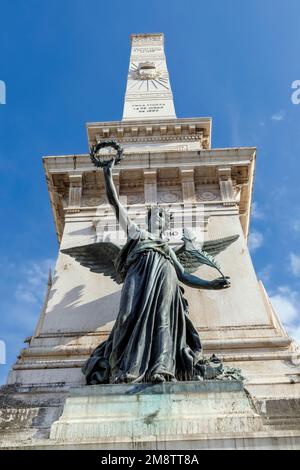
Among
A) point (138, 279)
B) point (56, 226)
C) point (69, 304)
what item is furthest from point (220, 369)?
point (56, 226)

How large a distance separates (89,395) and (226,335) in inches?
143

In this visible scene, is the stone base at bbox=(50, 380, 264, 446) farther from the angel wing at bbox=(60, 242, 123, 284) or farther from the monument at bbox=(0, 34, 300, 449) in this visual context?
the angel wing at bbox=(60, 242, 123, 284)

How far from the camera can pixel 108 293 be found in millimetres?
9547

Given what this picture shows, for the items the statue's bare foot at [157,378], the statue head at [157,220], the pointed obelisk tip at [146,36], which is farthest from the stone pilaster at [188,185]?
the pointed obelisk tip at [146,36]

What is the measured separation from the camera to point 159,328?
20.7ft

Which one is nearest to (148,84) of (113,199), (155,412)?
(113,199)

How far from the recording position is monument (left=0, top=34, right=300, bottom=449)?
202 inches

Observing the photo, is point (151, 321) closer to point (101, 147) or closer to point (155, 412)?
point (155, 412)

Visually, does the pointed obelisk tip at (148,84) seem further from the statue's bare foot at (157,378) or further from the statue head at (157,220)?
the statue's bare foot at (157,378)

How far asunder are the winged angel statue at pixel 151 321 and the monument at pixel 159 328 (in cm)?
5

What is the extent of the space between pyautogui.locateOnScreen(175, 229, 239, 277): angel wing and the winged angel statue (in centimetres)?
2

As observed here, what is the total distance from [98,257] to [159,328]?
11.2 ft

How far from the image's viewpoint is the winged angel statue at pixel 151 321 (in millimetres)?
6004
